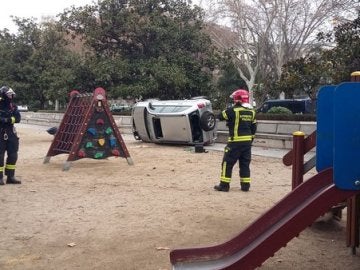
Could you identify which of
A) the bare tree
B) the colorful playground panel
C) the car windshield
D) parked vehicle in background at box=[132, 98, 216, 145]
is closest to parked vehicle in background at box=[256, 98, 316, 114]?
the bare tree

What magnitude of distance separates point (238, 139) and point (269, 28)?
24.4 m

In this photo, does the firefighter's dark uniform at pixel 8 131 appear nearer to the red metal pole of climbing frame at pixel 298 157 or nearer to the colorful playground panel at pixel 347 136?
the red metal pole of climbing frame at pixel 298 157

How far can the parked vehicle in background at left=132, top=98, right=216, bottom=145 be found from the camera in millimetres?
14094

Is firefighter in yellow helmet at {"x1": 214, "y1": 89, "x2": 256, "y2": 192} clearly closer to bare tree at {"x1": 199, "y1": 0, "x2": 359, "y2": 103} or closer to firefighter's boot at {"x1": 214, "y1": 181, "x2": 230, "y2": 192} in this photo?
firefighter's boot at {"x1": 214, "y1": 181, "x2": 230, "y2": 192}

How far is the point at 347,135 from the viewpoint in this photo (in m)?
3.38

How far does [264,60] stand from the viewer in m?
33.6

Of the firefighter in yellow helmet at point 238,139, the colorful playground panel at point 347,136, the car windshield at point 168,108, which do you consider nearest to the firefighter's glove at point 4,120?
the firefighter in yellow helmet at point 238,139

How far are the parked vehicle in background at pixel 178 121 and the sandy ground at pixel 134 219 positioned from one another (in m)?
3.86

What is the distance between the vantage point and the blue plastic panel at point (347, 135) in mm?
3340

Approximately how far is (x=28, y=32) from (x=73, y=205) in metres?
28.7

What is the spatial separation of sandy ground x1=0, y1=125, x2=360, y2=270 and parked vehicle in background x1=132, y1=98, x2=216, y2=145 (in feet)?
12.7

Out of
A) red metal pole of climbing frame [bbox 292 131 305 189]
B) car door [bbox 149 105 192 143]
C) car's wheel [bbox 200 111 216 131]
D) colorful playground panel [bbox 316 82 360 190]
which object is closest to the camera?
colorful playground panel [bbox 316 82 360 190]

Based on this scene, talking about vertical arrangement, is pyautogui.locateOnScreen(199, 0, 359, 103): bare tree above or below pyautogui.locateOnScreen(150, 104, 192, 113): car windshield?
above

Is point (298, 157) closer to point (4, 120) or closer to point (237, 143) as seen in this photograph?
point (237, 143)
